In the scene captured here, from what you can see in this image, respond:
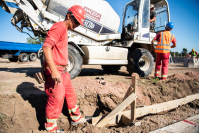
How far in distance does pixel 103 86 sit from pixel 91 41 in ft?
6.72

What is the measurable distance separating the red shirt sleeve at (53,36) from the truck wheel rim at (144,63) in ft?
14.3

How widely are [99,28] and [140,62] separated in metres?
2.36

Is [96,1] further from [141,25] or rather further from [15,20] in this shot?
[15,20]

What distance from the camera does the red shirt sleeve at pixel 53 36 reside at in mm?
1848

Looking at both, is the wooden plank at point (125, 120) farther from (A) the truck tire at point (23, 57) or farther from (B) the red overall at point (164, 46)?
(A) the truck tire at point (23, 57)

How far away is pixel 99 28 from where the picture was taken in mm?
4996

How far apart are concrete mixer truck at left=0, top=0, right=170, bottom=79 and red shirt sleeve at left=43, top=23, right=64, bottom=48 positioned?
2.10 m

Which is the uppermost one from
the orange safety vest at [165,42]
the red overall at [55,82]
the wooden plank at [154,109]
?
the orange safety vest at [165,42]

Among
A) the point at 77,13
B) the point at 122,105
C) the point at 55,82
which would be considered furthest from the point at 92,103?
the point at 77,13

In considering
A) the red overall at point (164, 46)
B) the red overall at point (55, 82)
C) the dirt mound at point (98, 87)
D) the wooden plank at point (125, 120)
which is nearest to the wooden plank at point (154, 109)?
the wooden plank at point (125, 120)

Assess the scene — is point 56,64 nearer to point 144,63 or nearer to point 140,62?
point 140,62

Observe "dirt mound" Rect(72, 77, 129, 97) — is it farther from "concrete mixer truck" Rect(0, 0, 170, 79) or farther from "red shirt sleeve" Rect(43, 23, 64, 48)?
"red shirt sleeve" Rect(43, 23, 64, 48)

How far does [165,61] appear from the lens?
4582 mm

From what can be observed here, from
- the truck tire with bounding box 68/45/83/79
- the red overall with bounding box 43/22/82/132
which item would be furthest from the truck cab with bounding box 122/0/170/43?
the red overall with bounding box 43/22/82/132
